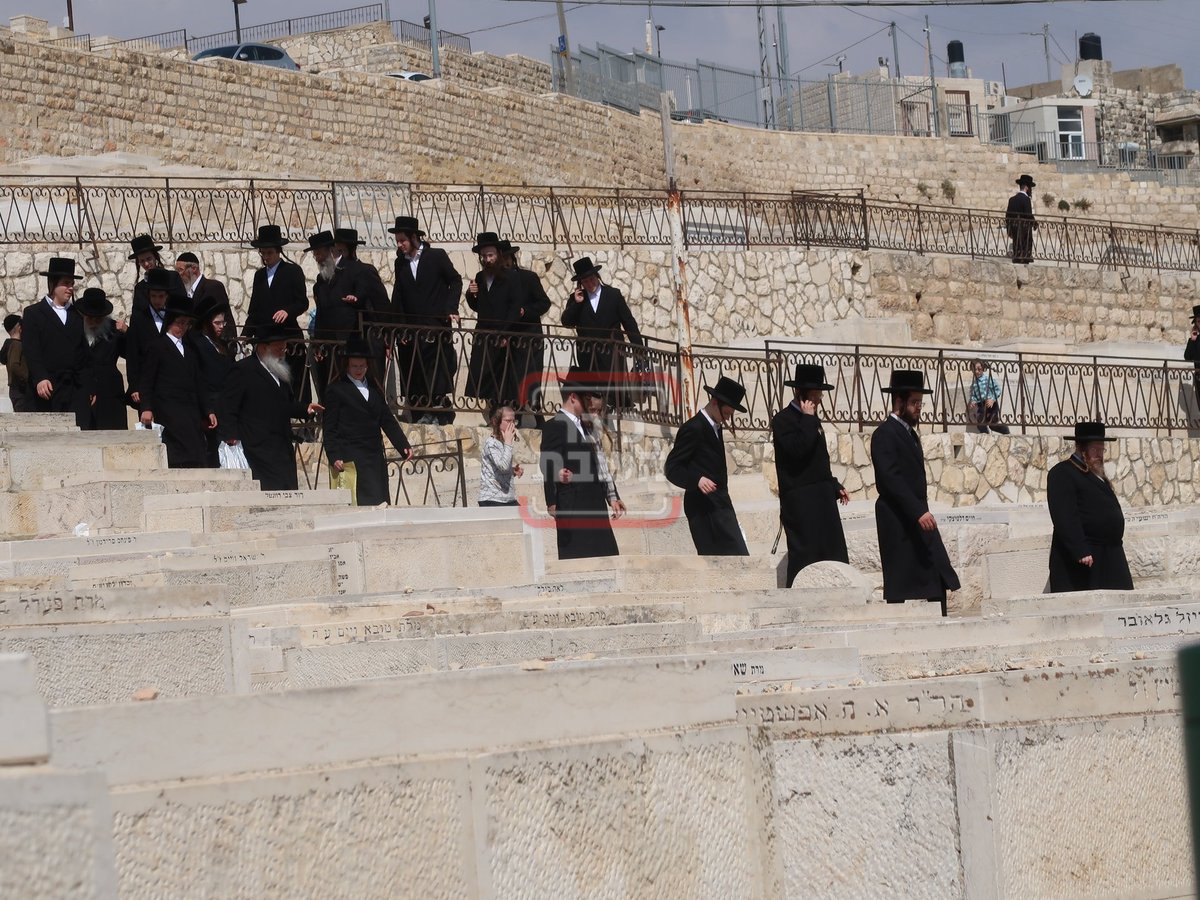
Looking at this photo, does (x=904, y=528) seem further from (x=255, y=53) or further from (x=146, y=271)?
(x=255, y=53)

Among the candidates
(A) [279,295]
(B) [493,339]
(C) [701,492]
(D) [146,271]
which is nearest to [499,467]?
(C) [701,492]

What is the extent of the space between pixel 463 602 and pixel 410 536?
2259 mm

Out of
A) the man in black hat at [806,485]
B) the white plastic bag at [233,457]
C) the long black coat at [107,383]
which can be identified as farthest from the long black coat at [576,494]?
the long black coat at [107,383]

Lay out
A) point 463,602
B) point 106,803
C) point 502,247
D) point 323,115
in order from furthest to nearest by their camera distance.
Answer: point 323,115 → point 502,247 → point 463,602 → point 106,803

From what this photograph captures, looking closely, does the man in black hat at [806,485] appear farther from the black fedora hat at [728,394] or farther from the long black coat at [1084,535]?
the long black coat at [1084,535]

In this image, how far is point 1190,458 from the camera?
18609 millimetres

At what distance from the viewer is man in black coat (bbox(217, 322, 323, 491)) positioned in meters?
11.0

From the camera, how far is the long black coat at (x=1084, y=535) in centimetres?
880

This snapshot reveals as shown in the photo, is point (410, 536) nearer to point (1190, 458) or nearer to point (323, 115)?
point (1190, 458)

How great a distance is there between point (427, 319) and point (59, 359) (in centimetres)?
326

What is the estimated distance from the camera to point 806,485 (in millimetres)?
9758

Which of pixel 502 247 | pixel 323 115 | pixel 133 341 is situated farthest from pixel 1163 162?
pixel 133 341

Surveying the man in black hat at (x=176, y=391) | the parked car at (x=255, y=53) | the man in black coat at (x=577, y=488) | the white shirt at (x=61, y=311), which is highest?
the parked car at (x=255, y=53)

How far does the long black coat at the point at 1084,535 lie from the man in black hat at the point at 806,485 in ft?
3.54
